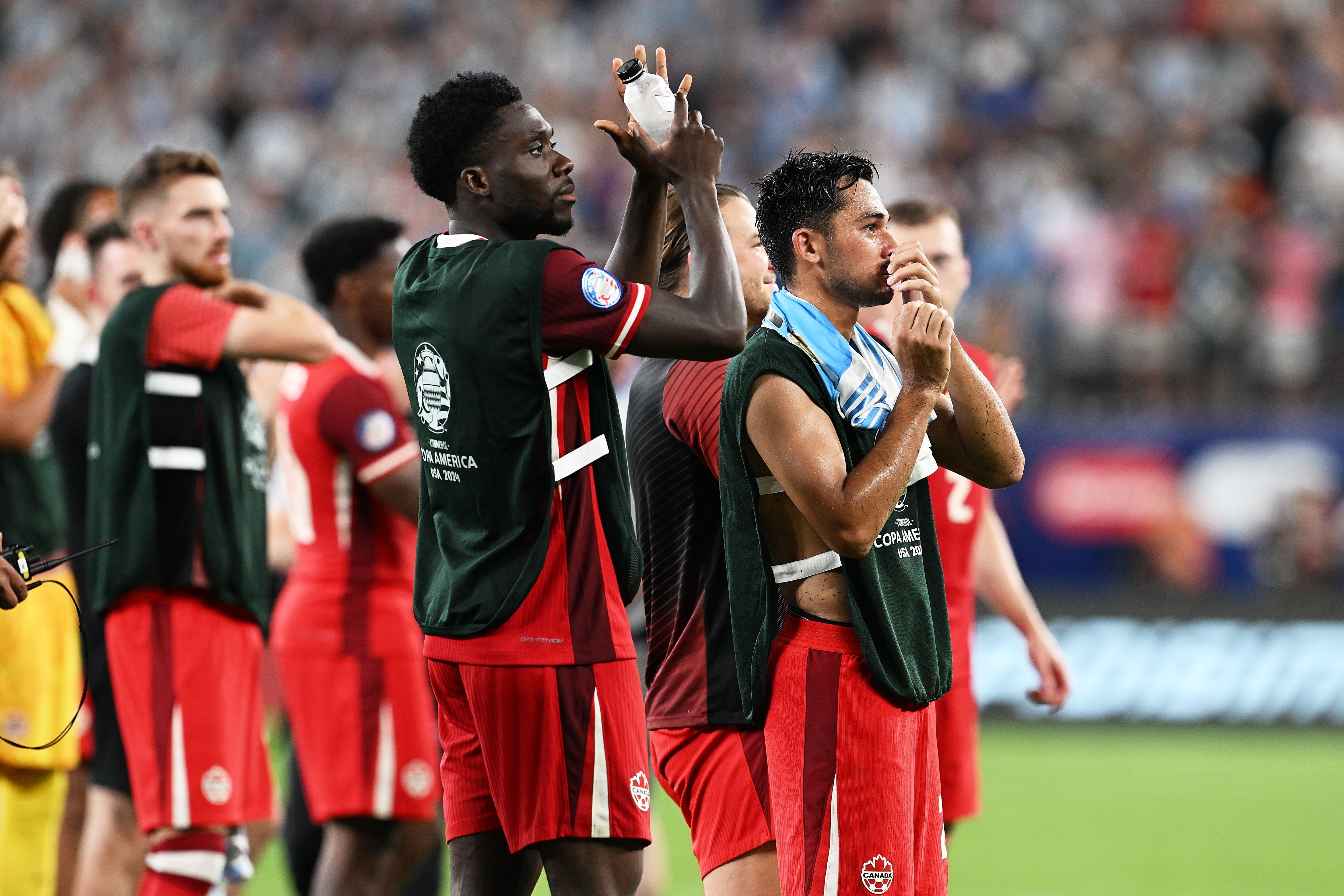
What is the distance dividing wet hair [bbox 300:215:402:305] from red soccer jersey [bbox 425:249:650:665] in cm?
267

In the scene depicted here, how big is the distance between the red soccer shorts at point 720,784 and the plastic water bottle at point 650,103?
4.98ft

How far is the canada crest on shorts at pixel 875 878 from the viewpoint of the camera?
3.71 m

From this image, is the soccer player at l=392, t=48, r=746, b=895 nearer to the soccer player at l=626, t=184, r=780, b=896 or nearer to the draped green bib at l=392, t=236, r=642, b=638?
the draped green bib at l=392, t=236, r=642, b=638

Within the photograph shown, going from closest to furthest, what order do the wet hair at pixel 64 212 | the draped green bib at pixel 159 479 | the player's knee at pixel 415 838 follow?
the draped green bib at pixel 159 479 < the player's knee at pixel 415 838 < the wet hair at pixel 64 212

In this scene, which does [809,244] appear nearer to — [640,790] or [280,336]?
[640,790]

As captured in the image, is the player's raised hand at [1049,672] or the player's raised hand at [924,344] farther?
the player's raised hand at [1049,672]

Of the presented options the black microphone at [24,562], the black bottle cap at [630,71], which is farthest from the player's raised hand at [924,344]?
the black microphone at [24,562]

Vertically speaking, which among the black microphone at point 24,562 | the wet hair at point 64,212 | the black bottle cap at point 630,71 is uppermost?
the wet hair at point 64,212

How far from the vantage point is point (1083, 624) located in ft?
41.3

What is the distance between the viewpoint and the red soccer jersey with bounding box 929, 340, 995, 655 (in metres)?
5.57

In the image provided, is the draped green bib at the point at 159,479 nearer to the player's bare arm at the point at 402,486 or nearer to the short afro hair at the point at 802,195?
the player's bare arm at the point at 402,486

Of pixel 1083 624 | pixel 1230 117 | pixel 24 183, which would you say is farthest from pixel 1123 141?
pixel 24 183

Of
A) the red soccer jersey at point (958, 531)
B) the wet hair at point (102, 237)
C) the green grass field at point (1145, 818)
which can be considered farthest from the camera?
the green grass field at point (1145, 818)

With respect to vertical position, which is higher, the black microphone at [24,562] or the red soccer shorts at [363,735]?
the black microphone at [24,562]
